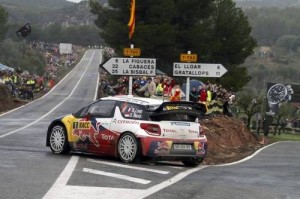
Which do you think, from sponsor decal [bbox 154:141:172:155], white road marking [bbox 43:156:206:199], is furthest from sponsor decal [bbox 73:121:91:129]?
white road marking [bbox 43:156:206:199]

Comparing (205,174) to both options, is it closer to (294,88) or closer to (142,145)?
(142,145)

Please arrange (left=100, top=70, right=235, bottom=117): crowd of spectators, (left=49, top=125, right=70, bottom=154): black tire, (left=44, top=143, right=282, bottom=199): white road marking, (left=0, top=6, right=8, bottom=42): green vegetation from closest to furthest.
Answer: (left=44, top=143, right=282, bottom=199): white road marking < (left=49, top=125, right=70, bottom=154): black tire < (left=100, top=70, right=235, bottom=117): crowd of spectators < (left=0, top=6, right=8, bottom=42): green vegetation

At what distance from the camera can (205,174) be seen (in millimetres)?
13852


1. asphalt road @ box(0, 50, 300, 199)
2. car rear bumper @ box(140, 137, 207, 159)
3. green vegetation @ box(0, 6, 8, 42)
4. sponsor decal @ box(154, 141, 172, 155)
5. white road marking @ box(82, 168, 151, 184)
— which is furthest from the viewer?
green vegetation @ box(0, 6, 8, 42)

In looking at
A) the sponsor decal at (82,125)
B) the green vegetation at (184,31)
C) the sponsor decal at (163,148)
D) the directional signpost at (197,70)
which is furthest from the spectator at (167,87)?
the green vegetation at (184,31)

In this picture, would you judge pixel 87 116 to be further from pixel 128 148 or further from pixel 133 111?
pixel 128 148

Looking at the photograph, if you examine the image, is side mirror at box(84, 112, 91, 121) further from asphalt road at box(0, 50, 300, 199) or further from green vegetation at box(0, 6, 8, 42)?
green vegetation at box(0, 6, 8, 42)

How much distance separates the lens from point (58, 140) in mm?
16234

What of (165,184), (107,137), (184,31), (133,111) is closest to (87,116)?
(107,137)

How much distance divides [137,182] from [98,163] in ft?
9.57

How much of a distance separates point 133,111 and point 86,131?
136 centimetres

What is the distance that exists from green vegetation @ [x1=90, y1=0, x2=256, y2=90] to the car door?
33.8m

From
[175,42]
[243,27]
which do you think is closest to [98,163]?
[175,42]

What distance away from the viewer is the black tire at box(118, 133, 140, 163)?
48.5 ft
